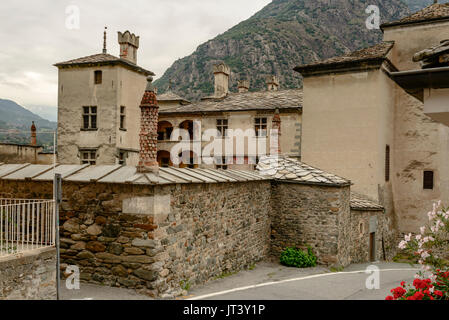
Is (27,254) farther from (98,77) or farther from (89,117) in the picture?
(98,77)

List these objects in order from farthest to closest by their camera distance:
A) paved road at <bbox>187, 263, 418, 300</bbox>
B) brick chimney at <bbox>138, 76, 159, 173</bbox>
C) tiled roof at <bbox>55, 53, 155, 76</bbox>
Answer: tiled roof at <bbox>55, 53, 155, 76</bbox> < paved road at <bbox>187, 263, 418, 300</bbox> < brick chimney at <bbox>138, 76, 159, 173</bbox>

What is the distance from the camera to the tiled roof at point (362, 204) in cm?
1556

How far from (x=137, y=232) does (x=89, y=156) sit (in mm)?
19831

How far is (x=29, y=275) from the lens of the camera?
6.87 meters

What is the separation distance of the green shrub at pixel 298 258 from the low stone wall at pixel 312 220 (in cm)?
21

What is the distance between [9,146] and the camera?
22.9 m

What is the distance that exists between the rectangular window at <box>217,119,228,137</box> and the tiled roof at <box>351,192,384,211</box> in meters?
11.4

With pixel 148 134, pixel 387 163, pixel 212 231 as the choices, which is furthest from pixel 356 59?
pixel 148 134

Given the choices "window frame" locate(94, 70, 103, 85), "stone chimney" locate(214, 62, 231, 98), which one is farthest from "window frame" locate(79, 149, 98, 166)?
"stone chimney" locate(214, 62, 231, 98)

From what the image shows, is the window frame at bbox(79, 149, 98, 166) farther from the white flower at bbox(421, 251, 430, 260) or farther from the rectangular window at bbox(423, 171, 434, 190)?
the white flower at bbox(421, 251, 430, 260)

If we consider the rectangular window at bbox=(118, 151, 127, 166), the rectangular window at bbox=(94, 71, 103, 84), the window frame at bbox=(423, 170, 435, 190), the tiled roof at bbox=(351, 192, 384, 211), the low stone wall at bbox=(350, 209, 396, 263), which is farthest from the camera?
the rectangular window at bbox=(118, 151, 127, 166)

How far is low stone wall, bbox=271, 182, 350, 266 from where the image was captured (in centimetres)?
1309

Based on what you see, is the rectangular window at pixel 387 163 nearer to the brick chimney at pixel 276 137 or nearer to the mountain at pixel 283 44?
the brick chimney at pixel 276 137
